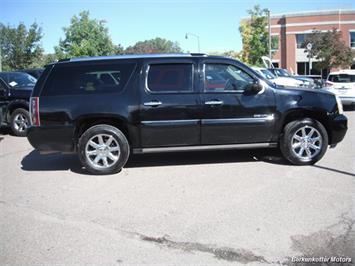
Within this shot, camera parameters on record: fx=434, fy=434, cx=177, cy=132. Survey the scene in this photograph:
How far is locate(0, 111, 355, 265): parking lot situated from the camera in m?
4.05

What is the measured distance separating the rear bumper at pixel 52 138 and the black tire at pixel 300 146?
346 centimetres

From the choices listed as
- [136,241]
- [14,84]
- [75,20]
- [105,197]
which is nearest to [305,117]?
[105,197]

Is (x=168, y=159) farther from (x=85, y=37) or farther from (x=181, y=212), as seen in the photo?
(x=85, y=37)

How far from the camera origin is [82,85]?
22.7ft

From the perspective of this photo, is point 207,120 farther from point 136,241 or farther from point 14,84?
point 14,84

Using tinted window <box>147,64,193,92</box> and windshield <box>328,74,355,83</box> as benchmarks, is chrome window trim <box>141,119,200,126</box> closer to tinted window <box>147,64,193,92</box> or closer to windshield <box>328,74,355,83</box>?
tinted window <box>147,64,193,92</box>

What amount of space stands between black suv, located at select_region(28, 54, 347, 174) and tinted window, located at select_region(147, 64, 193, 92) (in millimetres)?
16

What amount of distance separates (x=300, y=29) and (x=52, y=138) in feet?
180

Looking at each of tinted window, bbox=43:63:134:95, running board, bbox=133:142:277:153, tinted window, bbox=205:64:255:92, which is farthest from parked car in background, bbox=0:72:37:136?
tinted window, bbox=205:64:255:92

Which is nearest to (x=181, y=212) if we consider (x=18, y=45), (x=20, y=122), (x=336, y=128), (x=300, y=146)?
(x=300, y=146)

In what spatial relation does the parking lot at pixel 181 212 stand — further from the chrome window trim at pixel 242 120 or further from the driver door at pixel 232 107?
the chrome window trim at pixel 242 120

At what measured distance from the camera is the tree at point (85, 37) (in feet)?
184

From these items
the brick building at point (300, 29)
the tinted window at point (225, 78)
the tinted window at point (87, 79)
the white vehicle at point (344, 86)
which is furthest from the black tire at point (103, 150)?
the brick building at point (300, 29)

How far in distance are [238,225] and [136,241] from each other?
1112mm
